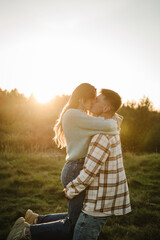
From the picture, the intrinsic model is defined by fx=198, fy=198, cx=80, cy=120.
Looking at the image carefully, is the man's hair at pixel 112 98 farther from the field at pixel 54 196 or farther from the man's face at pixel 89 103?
the field at pixel 54 196

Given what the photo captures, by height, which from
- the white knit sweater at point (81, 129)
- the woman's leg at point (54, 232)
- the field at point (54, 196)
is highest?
the white knit sweater at point (81, 129)

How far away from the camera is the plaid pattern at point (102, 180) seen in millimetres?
1801

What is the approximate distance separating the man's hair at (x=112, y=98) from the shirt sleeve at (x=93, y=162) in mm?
457

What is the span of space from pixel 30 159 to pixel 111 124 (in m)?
6.61

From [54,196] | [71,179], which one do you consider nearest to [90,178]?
[71,179]

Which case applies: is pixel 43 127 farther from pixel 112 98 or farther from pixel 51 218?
pixel 112 98

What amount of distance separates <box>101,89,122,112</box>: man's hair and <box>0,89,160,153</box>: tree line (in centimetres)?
863

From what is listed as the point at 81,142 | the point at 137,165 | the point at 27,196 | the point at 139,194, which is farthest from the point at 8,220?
the point at 137,165

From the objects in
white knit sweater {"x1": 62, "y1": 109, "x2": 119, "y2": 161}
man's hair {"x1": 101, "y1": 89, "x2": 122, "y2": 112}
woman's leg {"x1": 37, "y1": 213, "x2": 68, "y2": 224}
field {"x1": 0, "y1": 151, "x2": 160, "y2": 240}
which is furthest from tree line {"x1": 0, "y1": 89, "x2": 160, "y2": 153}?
man's hair {"x1": 101, "y1": 89, "x2": 122, "y2": 112}

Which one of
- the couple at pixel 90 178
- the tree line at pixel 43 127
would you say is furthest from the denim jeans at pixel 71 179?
the tree line at pixel 43 127

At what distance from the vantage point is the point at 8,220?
11.5ft

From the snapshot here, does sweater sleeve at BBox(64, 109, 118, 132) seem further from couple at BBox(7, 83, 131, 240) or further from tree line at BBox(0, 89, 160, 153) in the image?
tree line at BBox(0, 89, 160, 153)

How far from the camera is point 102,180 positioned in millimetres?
1851

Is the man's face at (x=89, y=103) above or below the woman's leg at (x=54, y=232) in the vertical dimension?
above
